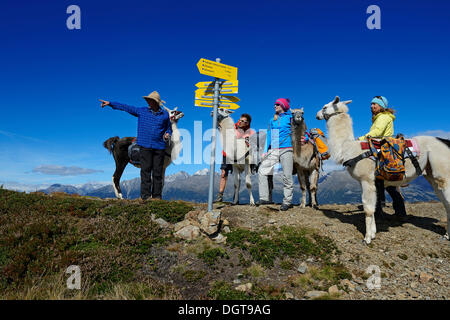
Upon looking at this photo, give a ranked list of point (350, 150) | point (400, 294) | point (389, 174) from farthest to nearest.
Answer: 1. point (350, 150)
2. point (389, 174)
3. point (400, 294)

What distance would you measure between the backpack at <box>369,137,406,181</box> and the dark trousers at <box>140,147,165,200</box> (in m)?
7.32

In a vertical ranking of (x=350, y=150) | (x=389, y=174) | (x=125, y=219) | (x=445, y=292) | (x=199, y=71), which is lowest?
(x=445, y=292)

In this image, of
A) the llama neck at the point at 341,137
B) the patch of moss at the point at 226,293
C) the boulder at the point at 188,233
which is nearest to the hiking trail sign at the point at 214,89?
the boulder at the point at 188,233

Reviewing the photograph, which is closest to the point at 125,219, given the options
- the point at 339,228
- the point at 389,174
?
the point at 339,228

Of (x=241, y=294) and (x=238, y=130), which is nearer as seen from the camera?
(x=241, y=294)

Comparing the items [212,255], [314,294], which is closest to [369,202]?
[314,294]

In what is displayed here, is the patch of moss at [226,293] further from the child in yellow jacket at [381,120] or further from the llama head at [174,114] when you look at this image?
the llama head at [174,114]

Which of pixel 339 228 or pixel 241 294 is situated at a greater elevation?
pixel 339 228

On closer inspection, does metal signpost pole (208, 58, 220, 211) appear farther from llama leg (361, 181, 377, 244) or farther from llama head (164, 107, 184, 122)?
llama leg (361, 181, 377, 244)

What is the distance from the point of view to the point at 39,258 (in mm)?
5859

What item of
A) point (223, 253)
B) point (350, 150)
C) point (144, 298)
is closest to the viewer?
point (144, 298)

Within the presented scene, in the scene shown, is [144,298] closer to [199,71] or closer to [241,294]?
[241,294]

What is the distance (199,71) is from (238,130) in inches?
159

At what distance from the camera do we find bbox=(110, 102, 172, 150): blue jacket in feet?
32.0
